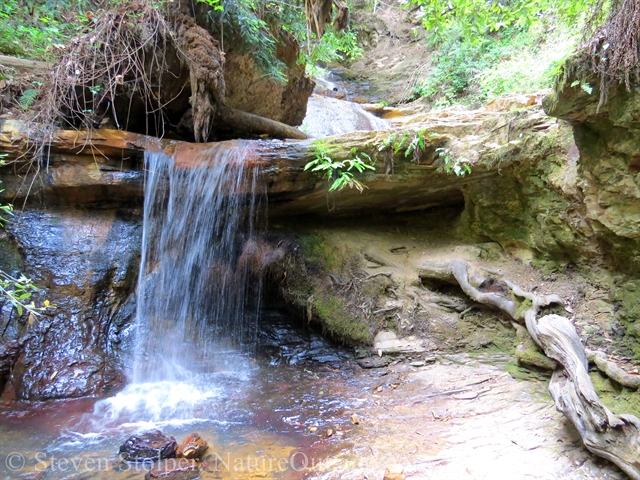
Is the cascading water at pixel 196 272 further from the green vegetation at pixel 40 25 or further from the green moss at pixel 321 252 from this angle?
the green vegetation at pixel 40 25

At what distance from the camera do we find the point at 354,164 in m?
5.10

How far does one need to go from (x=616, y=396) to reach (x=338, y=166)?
3744 millimetres

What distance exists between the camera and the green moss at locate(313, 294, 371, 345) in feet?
18.0

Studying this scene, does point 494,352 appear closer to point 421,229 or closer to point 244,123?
point 421,229

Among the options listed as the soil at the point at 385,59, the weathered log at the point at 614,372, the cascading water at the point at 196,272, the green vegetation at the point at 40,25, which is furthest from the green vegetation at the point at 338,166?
the soil at the point at 385,59

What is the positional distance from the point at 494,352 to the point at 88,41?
21.3ft

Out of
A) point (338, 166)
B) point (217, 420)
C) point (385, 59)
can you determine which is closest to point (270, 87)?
point (338, 166)

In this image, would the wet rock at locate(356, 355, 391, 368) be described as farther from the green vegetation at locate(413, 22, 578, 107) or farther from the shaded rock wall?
the green vegetation at locate(413, 22, 578, 107)

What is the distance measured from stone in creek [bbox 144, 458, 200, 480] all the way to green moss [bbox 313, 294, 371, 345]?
9.41 ft

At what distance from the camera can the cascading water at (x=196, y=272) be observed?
5270 millimetres

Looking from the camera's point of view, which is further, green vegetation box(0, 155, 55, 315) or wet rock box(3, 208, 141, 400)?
wet rock box(3, 208, 141, 400)

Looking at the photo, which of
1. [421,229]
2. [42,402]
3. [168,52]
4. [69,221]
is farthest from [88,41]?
[421,229]

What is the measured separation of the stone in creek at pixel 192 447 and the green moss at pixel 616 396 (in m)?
3.30

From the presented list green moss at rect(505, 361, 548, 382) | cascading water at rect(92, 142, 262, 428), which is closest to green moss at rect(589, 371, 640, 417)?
green moss at rect(505, 361, 548, 382)
